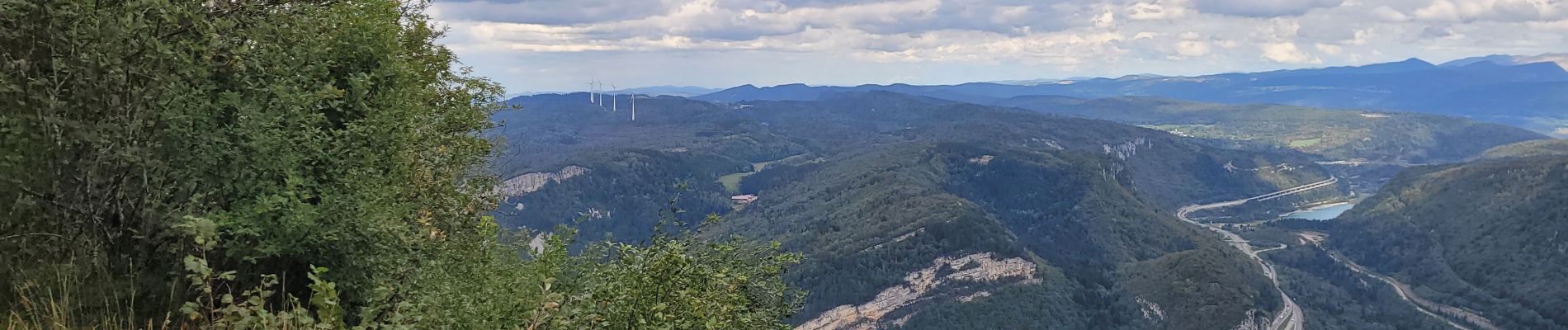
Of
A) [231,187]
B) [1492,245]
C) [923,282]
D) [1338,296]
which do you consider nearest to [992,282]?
[923,282]

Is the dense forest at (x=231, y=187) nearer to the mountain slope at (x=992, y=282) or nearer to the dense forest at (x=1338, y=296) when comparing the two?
the mountain slope at (x=992, y=282)

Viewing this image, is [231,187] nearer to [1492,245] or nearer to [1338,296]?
[1338,296]

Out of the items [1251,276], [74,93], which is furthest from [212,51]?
[1251,276]

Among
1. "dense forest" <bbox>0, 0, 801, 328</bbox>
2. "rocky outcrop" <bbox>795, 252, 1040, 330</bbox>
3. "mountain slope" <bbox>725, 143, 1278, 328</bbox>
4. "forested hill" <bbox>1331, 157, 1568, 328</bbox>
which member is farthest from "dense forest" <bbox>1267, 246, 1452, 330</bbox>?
"dense forest" <bbox>0, 0, 801, 328</bbox>

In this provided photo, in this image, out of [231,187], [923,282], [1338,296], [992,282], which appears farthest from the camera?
[1338,296]

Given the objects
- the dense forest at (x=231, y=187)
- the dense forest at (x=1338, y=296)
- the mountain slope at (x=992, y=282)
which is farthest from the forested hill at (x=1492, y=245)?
the dense forest at (x=231, y=187)

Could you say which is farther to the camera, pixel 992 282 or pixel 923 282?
pixel 923 282
